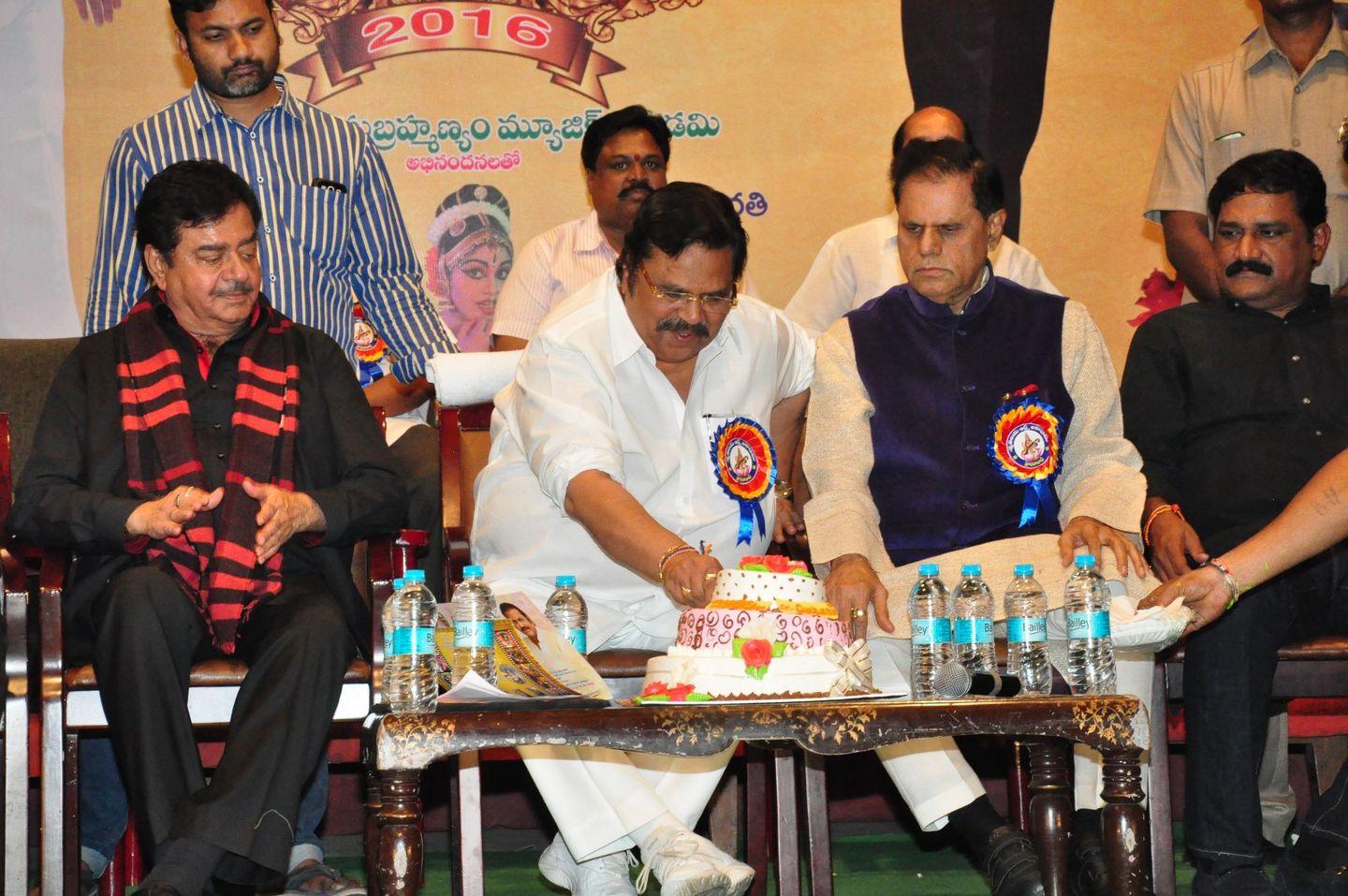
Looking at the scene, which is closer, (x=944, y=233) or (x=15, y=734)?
(x=15, y=734)

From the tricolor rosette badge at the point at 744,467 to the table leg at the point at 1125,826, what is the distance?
4.09 ft

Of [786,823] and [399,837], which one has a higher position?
[399,837]

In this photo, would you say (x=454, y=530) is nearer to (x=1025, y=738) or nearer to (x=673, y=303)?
(x=673, y=303)

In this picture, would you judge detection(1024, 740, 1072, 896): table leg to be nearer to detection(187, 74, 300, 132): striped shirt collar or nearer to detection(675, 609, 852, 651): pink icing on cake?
detection(675, 609, 852, 651): pink icing on cake

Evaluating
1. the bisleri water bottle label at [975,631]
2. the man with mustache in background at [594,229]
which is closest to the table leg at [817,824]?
the bisleri water bottle label at [975,631]

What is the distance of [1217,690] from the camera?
345 centimetres

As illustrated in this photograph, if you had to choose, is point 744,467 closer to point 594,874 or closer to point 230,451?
point 594,874

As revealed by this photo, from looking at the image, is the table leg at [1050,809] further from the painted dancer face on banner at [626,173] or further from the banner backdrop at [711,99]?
the banner backdrop at [711,99]

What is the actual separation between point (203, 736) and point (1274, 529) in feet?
8.88

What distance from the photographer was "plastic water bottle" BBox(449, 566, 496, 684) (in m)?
2.77

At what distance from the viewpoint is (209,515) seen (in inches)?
142

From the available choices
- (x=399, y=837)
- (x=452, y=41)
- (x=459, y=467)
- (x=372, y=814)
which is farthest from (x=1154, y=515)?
(x=452, y=41)

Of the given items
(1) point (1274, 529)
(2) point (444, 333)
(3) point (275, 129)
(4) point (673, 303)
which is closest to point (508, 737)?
(4) point (673, 303)

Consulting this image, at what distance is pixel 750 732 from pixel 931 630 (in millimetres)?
789
